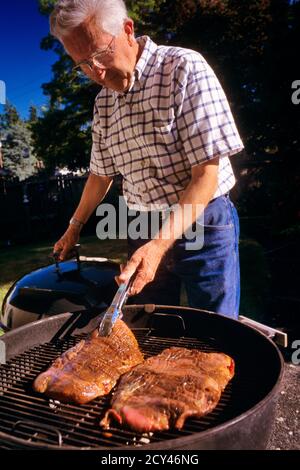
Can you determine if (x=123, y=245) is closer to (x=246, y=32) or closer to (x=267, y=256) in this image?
(x=267, y=256)

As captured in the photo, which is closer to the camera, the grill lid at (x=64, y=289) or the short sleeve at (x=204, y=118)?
the short sleeve at (x=204, y=118)

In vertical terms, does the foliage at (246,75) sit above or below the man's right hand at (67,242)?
above

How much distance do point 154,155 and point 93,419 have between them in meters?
1.36

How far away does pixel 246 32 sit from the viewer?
1037cm

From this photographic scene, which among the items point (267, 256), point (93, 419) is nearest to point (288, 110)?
point (267, 256)

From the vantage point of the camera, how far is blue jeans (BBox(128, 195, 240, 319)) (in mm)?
2219

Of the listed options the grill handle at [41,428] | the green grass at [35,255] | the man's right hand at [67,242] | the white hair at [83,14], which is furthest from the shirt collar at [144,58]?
the green grass at [35,255]

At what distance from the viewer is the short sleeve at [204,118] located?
6.10ft

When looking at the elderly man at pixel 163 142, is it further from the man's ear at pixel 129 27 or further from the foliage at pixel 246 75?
the foliage at pixel 246 75

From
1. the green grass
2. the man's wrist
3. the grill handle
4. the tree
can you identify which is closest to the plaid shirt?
the man's wrist

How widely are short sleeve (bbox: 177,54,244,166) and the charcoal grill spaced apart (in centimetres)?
89

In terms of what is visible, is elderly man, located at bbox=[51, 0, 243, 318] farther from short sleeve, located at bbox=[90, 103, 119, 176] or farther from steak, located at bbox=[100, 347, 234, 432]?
steak, located at bbox=[100, 347, 234, 432]

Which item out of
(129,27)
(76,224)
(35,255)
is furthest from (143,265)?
(35,255)

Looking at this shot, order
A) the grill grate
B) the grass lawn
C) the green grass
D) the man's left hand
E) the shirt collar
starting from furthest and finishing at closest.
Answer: the green grass → the grass lawn → the shirt collar → the man's left hand → the grill grate
